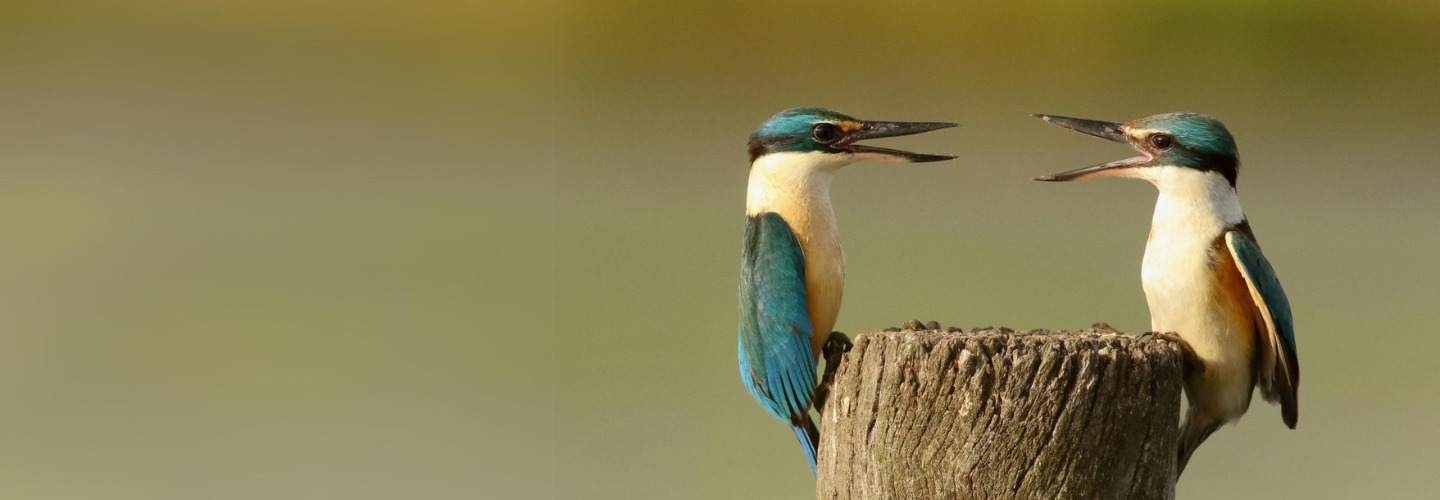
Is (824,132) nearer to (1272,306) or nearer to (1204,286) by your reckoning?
(1204,286)

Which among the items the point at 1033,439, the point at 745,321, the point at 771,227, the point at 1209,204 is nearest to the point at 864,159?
the point at 771,227

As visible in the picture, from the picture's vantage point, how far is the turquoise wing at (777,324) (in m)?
3.13

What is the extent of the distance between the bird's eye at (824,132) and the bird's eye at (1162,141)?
83 centimetres

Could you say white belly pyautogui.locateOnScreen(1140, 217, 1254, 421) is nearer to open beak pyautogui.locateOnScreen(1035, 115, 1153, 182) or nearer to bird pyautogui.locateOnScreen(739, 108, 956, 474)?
open beak pyautogui.locateOnScreen(1035, 115, 1153, 182)

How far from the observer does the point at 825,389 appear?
3.07 m

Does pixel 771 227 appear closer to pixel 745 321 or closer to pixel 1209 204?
pixel 745 321

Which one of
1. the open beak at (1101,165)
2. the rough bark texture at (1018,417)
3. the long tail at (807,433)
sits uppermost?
the open beak at (1101,165)

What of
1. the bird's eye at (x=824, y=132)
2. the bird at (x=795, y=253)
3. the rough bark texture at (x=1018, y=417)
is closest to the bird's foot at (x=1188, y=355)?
the rough bark texture at (x=1018, y=417)

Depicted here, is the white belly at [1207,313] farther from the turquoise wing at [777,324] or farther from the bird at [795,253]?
the turquoise wing at [777,324]

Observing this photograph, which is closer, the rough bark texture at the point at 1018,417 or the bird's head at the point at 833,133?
the rough bark texture at the point at 1018,417

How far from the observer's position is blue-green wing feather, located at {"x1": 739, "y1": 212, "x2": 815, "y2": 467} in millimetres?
3131

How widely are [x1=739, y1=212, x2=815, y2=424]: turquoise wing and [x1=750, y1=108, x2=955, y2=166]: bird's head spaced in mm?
222

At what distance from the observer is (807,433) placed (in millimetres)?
3223

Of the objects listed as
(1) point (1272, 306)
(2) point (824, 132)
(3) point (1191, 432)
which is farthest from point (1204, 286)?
(2) point (824, 132)
